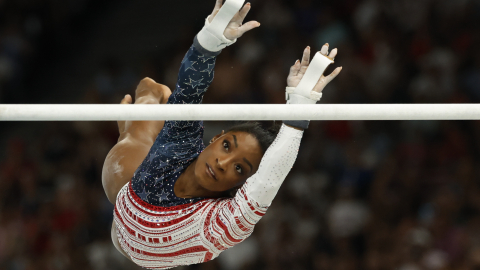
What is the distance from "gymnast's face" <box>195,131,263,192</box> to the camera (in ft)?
5.69

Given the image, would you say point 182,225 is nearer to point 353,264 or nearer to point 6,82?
point 353,264

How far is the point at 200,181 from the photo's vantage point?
68.9 inches

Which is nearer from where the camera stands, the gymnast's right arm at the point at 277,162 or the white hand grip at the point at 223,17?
the white hand grip at the point at 223,17

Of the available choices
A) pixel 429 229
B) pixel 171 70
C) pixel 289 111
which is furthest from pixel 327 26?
pixel 289 111

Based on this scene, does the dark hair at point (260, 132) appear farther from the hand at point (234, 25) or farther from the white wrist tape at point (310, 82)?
the hand at point (234, 25)

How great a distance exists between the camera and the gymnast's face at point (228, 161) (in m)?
1.73

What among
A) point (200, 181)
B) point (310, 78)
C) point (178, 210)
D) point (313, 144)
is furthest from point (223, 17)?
point (313, 144)

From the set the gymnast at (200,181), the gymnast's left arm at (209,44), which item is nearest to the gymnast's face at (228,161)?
the gymnast at (200,181)

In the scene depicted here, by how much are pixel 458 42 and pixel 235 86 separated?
1396 millimetres

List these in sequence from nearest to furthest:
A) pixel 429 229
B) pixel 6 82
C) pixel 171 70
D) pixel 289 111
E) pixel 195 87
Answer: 1. pixel 289 111
2. pixel 195 87
3. pixel 429 229
4. pixel 171 70
5. pixel 6 82

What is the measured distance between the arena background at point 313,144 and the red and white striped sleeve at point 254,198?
1.59 metres

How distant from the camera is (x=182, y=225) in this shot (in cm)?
176

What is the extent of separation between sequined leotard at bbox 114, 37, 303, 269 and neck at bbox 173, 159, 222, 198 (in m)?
0.02

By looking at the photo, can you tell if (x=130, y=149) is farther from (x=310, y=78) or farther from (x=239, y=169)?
(x=310, y=78)
